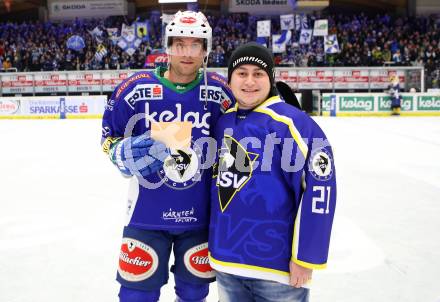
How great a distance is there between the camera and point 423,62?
1988 centimetres

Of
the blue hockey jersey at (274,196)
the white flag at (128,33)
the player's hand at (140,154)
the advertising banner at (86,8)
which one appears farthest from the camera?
the advertising banner at (86,8)

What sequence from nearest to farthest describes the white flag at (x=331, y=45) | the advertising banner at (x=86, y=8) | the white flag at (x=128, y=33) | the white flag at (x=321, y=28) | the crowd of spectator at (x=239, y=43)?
the white flag at (x=331, y=45), the crowd of spectator at (x=239, y=43), the white flag at (x=321, y=28), the white flag at (x=128, y=33), the advertising banner at (x=86, y=8)

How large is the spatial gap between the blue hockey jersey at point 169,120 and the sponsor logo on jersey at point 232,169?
8.6 inches

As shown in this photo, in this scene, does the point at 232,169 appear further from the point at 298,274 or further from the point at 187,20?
the point at 187,20

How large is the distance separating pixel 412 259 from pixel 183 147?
218 centimetres

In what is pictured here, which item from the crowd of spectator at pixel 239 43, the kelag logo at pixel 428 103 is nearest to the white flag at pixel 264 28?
the crowd of spectator at pixel 239 43

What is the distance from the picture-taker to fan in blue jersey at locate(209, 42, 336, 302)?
1508 millimetres

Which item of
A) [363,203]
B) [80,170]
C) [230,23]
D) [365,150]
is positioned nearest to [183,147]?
[363,203]

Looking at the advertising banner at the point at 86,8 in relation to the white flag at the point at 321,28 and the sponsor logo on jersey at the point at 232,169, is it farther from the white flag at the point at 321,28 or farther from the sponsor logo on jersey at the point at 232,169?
the sponsor logo on jersey at the point at 232,169

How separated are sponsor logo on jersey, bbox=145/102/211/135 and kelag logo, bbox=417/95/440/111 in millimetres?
16817

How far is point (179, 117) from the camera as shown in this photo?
6.05 feet

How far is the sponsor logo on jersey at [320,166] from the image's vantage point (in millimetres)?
1504

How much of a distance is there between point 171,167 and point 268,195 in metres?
0.49

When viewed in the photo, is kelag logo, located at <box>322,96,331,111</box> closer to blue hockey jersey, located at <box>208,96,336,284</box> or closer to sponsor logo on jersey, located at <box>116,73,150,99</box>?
sponsor logo on jersey, located at <box>116,73,150,99</box>
